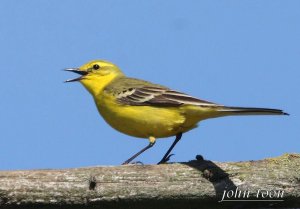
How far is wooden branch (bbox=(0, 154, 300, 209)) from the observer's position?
5719mm

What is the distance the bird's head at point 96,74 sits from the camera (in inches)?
400

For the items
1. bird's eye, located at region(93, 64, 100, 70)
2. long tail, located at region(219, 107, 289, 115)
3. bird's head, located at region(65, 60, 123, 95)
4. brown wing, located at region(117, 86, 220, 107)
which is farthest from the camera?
bird's eye, located at region(93, 64, 100, 70)

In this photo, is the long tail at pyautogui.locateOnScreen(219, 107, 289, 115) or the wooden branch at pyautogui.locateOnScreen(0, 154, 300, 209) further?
the long tail at pyautogui.locateOnScreen(219, 107, 289, 115)

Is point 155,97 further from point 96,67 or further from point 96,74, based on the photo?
point 96,67

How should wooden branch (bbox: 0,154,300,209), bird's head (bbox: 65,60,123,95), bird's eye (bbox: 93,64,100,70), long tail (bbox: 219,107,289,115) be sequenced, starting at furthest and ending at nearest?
bird's eye (bbox: 93,64,100,70)
bird's head (bbox: 65,60,123,95)
long tail (bbox: 219,107,289,115)
wooden branch (bbox: 0,154,300,209)

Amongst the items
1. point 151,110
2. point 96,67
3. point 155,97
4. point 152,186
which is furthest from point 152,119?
point 152,186

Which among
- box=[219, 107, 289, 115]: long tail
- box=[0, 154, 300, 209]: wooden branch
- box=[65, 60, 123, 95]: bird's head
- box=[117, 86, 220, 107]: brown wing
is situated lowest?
box=[0, 154, 300, 209]: wooden branch

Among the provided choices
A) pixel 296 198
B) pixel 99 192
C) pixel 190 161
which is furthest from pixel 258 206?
pixel 99 192

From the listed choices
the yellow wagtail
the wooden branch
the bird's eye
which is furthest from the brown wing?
the wooden branch

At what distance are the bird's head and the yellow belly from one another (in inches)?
44.6

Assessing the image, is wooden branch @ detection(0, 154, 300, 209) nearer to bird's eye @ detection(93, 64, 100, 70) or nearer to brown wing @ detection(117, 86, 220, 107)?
brown wing @ detection(117, 86, 220, 107)

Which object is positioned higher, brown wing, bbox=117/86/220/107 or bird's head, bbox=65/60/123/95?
bird's head, bbox=65/60/123/95

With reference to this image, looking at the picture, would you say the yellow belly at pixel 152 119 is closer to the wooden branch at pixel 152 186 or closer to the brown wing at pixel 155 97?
the brown wing at pixel 155 97

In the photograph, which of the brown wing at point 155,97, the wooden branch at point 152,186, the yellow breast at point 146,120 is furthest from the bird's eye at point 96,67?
the wooden branch at point 152,186
